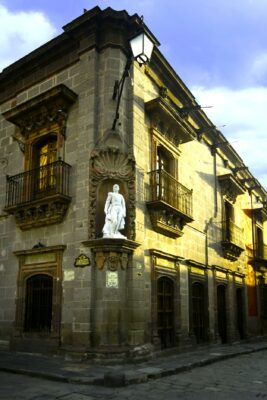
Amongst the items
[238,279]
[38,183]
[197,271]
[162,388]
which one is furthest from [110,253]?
[238,279]

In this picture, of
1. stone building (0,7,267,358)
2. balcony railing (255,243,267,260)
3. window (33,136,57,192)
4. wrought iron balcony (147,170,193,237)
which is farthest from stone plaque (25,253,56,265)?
balcony railing (255,243,267,260)

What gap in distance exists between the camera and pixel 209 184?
16125mm

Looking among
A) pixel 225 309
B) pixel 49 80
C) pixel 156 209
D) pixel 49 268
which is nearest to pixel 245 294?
pixel 225 309

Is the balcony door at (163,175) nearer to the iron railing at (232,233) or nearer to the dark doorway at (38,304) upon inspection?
the dark doorway at (38,304)

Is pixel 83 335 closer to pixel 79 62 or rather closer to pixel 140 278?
pixel 140 278

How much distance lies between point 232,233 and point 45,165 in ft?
29.5

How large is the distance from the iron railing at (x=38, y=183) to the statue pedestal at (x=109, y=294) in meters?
1.91

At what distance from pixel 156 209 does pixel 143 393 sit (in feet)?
16.9

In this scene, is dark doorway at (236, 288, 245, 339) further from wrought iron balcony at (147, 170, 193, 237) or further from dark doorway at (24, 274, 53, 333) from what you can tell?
dark doorway at (24, 274, 53, 333)

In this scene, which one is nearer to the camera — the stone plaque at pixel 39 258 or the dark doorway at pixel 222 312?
the stone plaque at pixel 39 258

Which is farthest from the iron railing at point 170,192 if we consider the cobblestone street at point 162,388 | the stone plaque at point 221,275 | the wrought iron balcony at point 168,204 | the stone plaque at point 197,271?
the cobblestone street at point 162,388

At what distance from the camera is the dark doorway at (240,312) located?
56.7ft

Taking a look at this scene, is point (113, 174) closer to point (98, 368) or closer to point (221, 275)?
point (98, 368)

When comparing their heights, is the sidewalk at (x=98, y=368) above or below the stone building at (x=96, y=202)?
below
